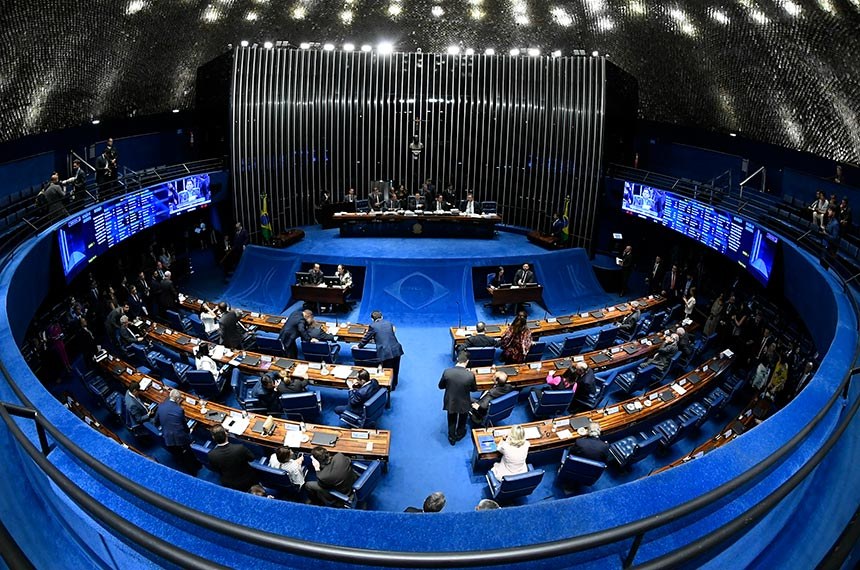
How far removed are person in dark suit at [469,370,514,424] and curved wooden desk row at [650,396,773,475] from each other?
2583 millimetres

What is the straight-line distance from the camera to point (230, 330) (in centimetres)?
1118

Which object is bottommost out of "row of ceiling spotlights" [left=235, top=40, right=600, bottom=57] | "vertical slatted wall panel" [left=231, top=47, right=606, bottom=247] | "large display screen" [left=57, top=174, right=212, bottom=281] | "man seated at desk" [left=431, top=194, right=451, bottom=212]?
"man seated at desk" [left=431, top=194, right=451, bottom=212]

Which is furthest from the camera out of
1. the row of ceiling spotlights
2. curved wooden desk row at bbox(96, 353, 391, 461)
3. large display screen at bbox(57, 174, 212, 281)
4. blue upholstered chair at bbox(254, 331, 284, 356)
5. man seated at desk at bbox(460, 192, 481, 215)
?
the row of ceiling spotlights

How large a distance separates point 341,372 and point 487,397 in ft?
8.77

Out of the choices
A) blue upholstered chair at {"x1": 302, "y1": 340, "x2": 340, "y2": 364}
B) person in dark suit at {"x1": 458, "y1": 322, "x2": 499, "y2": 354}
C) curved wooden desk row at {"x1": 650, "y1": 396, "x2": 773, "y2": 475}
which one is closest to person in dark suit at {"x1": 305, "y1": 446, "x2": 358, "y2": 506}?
blue upholstered chair at {"x1": 302, "y1": 340, "x2": 340, "y2": 364}

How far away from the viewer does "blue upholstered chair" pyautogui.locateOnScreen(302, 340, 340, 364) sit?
11312mm

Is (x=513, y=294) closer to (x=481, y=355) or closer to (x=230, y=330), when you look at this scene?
(x=481, y=355)

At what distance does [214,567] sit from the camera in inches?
75.5

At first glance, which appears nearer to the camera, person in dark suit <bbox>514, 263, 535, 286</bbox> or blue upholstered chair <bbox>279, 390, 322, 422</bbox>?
blue upholstered chair <bbox>279, 390, 322, 422</bbox>

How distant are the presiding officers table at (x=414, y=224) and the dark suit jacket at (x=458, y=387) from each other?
32.3 feet

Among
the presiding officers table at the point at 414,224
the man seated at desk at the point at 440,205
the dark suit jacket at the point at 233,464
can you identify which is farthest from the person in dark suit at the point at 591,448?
the man seated at desk at the point at 440,205

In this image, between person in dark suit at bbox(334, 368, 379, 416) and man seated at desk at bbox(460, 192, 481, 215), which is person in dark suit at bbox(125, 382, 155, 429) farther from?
man seated at desk at bbox(460, 192, 481, 215)

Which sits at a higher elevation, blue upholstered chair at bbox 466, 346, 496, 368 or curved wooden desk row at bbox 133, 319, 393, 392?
curved wooden desk row at bbox 133, 319, 393, 392

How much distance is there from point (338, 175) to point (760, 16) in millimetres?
13417
